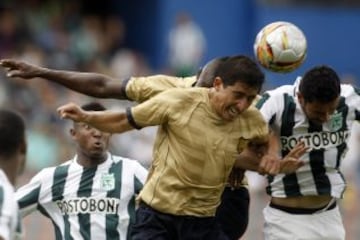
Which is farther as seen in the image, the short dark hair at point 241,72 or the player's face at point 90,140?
the player's face at point 90,140

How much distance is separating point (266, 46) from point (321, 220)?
1.30m

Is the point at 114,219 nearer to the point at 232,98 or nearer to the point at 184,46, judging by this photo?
the point at 232,98

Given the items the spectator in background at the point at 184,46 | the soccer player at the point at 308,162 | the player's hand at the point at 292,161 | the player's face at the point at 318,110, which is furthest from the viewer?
the spectator in background at the point at 184,46

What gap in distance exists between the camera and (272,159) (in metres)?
9.31

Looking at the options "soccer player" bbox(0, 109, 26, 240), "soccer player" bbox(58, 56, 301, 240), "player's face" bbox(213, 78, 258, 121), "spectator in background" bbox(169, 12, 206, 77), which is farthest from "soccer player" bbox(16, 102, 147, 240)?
"spectator in background" bbox(169, 12, 206, 77)

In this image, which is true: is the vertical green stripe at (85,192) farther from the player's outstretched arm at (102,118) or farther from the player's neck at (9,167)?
the player's neck at (9,167)

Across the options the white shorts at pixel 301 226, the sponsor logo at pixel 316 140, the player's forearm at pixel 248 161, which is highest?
the player's forearm at pixel 248 161

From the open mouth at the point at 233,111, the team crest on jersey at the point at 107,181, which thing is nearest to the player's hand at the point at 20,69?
the team crest on jersey at the point at 107,181

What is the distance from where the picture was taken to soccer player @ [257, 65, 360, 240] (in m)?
10.0

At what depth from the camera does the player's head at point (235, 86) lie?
8.98 m

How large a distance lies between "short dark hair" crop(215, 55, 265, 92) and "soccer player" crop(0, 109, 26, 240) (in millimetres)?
1418

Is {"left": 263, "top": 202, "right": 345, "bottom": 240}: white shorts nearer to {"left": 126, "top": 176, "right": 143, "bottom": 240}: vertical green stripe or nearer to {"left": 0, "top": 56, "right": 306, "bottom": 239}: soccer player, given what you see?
{"left": 126, "top": 176, "right": 143, "bottom": 240}: vertical green stripe

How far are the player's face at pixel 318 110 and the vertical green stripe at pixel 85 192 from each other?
1509mm

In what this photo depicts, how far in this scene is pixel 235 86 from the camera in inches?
353
